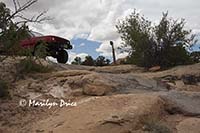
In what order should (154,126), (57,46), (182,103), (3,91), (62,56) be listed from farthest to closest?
1. (62,56)
2. (57,46)
3. (3,91)
4. (182,103)
5. (154,126)

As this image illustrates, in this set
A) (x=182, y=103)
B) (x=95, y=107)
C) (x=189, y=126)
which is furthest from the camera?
(x=182, y=103)

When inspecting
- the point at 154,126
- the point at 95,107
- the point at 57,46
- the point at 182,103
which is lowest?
the point at 154,126

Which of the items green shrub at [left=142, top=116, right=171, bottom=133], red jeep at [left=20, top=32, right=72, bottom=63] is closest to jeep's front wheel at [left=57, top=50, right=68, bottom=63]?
red jeep at [left=20, top=32, right=72, bottom=63]

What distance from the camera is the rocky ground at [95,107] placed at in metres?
8.11

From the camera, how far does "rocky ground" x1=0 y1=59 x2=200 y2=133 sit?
8.11 meters

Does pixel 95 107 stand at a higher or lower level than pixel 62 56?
lower

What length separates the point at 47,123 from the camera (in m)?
8.52

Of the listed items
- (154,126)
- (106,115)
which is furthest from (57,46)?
(154,126)

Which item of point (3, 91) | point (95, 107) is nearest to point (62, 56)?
point (3, 91)

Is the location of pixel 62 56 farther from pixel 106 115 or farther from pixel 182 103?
pixel 106 115

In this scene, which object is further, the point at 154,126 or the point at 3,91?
the point at 3,91

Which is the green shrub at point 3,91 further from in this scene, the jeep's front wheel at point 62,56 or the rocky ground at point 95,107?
the jeep's front wheel at point 62,56

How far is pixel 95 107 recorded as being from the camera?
28.9ft

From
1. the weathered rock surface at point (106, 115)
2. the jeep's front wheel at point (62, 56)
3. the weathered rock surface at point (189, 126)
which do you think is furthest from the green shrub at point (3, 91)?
the jeep's front wheel at point (62, 56)
